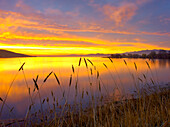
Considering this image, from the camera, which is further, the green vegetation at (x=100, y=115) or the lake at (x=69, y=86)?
the lake at (x=69, y=86)

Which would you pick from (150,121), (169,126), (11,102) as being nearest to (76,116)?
(150,121)

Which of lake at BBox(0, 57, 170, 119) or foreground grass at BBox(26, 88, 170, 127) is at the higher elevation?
foreground grass at BBox(26, 88, 170, 127)

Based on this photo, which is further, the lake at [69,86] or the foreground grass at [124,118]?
the lake at [69,86]

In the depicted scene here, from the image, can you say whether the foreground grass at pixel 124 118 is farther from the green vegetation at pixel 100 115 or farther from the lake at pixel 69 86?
the lake at pixel 69 86

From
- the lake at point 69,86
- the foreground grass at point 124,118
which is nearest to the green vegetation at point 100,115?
the foreground grass at point 124,118

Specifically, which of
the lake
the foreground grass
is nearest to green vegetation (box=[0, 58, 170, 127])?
the foreground grass

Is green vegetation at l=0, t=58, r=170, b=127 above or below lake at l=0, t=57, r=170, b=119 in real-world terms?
above

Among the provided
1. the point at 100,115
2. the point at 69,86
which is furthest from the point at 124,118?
the point at 69,86

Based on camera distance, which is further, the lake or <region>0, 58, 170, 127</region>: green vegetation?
the lake

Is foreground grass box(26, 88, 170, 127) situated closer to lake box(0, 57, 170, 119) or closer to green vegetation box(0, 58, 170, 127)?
green vegetation box(0, 58, 170, 127)

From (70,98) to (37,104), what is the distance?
1709 mm

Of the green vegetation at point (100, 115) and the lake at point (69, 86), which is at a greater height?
the green vegetation at point (100, 115)

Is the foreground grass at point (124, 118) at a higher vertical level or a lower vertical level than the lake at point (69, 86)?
higher

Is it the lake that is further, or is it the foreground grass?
the lake
